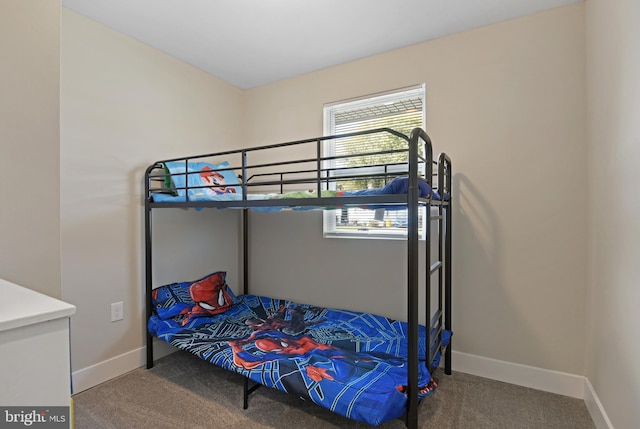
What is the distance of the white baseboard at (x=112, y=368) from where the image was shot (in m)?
1.97

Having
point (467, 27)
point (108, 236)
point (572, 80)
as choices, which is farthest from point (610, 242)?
point (108, 236)

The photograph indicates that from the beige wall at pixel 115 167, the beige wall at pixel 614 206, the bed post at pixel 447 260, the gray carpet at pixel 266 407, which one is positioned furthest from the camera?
the bed post at pixel 447 260

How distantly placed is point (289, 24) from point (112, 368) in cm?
250

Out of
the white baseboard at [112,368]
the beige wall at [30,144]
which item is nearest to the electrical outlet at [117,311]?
the white baseboard at [112,368]

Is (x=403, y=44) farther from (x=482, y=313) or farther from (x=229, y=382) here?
(x=229, y=382)

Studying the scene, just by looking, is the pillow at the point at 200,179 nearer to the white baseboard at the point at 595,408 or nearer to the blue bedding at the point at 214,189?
the blue bedding at the point at 214,189

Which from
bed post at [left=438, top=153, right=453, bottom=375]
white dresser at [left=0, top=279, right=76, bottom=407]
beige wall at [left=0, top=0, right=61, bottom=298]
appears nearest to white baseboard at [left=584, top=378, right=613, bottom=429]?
bed post at [left=438, top=153, right=453, bottom=375]

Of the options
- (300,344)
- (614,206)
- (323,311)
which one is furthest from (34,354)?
(614,206)

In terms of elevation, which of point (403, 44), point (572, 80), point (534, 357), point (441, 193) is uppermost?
point (403, 44)

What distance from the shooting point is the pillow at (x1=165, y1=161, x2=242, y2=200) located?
228 centimetres

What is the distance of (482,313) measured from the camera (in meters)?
2.13

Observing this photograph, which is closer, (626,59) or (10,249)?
(10,249)

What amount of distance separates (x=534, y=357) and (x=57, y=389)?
2330mm

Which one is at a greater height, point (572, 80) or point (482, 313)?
point (572, 80)
